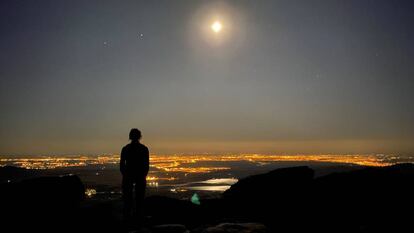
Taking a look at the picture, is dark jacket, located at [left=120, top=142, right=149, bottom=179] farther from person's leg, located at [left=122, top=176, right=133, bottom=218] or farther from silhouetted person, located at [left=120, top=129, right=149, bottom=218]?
person's leg, located at [left=122, top=176, right=133, bottom=218]

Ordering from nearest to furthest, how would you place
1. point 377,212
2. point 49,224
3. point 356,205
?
point 49,224
point 377,212
point 356,205

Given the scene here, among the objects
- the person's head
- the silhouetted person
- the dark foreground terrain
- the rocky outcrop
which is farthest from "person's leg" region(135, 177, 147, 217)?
the rocky outcrop

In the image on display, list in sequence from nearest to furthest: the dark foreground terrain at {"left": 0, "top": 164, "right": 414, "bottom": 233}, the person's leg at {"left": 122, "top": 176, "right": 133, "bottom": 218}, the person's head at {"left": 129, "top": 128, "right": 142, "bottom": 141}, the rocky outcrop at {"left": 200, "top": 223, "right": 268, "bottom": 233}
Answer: the rocky outcrop at {"left": 200, "top": 223, "right": 268, "bottom": 233} < the person's head at {"left": 129, "top": 128, "right": 142, "bottom": 141} < the person's leg at {"left": 122, "top": 176, "right": 133, "bottom": 218} < the dark foreground terrain at {"left": 0, "top": 164, "right": 414, "bottom": 233}

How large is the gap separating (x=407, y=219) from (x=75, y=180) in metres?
15.5

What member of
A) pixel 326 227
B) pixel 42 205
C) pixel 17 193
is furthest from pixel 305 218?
pixel 17 193

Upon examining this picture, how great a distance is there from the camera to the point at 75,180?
58.2ft

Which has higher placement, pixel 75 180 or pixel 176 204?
pixel 75 180

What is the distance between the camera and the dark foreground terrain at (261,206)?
1214cm

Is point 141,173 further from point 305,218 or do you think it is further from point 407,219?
point 407,219

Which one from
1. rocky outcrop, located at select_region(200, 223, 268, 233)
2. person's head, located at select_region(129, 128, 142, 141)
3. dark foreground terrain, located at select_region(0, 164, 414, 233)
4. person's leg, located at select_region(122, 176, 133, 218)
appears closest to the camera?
rocky outcrop, located at select_region(200, 223, 268, 233)

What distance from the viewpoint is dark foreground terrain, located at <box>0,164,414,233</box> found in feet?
39.8

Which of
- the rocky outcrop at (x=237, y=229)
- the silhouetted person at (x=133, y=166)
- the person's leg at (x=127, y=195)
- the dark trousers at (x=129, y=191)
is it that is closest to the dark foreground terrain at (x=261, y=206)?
the rocky outcrop at (x=237, y=229)

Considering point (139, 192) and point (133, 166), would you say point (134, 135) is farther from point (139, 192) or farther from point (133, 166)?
point (139, 192)

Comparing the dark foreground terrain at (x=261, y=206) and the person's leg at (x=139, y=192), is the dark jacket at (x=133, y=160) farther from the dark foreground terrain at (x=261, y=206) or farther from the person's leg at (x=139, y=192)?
the dark foreground terrain at (x=261, y=206)
